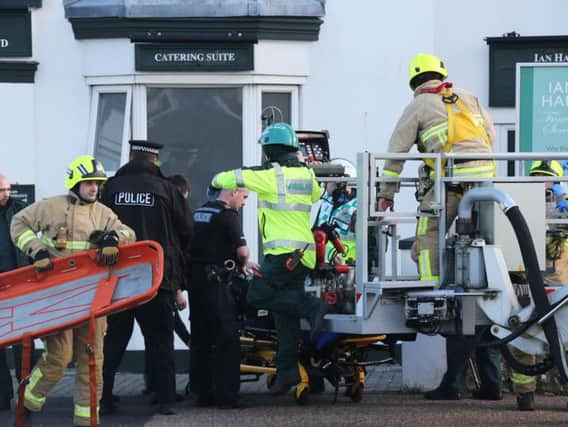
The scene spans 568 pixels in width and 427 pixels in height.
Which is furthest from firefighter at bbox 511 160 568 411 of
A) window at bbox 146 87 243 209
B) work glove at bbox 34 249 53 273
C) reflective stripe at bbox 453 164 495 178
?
window at bbox 146 87 243 209

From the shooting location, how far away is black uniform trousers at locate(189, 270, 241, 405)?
37.5ft

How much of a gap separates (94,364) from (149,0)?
5469 millimetres

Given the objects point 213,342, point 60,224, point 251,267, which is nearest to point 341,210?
point 251,267

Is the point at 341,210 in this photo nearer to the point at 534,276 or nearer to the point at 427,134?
the point at 427,134

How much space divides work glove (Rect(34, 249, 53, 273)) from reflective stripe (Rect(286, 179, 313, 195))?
1891 mm

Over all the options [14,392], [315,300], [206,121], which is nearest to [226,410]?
[315,300]

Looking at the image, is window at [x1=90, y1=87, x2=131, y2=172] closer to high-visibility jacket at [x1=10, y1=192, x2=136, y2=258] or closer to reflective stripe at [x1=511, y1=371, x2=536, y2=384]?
high-visibility jacket at [x1=10, y1=192, x2=136, y2=258]

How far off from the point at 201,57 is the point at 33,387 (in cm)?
507

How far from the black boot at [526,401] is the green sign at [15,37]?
6214 millimetres

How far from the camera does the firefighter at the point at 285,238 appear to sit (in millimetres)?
10602

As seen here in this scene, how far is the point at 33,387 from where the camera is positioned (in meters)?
10.1

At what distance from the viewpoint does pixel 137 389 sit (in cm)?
1313

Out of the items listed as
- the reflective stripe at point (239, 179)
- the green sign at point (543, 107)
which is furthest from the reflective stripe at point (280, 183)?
the green sign at point (543, 107)

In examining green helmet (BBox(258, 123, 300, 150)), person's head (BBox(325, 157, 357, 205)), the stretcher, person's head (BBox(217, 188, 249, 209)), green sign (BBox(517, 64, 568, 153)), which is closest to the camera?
the stretcher
